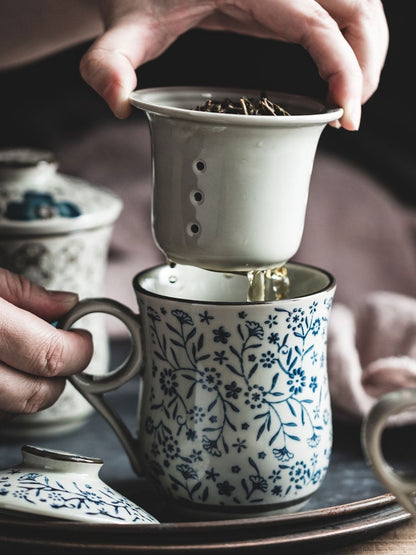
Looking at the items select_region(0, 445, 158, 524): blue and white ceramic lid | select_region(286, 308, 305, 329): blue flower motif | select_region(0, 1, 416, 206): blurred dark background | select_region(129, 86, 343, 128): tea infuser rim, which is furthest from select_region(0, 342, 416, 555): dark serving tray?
select_region(0, 1, 416, 206): blurred dark background

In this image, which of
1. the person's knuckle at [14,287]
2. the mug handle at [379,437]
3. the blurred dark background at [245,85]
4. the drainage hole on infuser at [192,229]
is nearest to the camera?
the mug handle at [379,437]

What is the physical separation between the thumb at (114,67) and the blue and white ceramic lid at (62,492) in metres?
0.21

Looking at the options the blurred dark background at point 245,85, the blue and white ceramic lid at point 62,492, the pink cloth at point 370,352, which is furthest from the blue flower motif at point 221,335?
the blurred dark background at point 245,85

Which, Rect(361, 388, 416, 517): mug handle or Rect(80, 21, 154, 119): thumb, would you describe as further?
Rect(80, 21, 154, 119): thumb

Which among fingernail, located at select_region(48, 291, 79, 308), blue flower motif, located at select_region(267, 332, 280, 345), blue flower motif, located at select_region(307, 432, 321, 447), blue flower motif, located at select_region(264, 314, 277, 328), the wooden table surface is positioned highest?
blue flower motif, located at select_region(264, 314, 277, 328)

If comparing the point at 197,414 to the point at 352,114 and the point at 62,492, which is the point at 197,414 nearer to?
the point at 62,492

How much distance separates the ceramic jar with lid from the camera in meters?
0.70

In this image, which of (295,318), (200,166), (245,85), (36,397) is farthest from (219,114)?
(245,85)

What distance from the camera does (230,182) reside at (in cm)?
51

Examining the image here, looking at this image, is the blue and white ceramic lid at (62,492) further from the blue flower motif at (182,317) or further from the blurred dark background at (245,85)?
the blurred dark background at (245,85)

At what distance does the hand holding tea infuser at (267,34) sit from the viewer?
1.79 ft

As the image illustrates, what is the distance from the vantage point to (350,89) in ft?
1.80

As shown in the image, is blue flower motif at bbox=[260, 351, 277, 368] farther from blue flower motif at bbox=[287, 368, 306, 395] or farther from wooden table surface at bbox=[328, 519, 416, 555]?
wooden table surface at bbox=[328, 519, 416, 555]

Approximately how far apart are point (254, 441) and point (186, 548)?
0.28 feet
